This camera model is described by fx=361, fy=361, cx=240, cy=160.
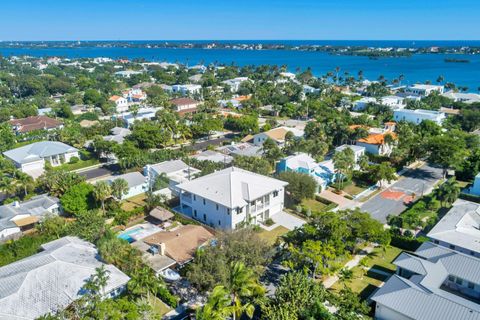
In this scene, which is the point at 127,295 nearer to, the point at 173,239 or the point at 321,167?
the point at 173,239

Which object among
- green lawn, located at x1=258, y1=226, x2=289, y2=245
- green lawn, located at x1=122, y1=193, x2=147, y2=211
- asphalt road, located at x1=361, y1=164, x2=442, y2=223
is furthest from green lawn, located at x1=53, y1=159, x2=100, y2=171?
asphalt road, located at x1=361, y1=164, x2=442, y2=223

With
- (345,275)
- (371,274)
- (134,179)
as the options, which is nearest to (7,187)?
(134,179)

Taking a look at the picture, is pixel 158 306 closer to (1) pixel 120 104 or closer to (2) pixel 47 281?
(2) pixel 47 281

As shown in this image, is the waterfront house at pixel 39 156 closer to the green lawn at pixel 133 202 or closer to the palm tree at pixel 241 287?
the green lawn at pixel 133 202

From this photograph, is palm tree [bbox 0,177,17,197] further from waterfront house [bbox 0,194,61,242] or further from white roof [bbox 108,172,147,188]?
white roof [bbox 108,172,147,188]

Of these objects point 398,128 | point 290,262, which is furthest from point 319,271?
point 398,128
